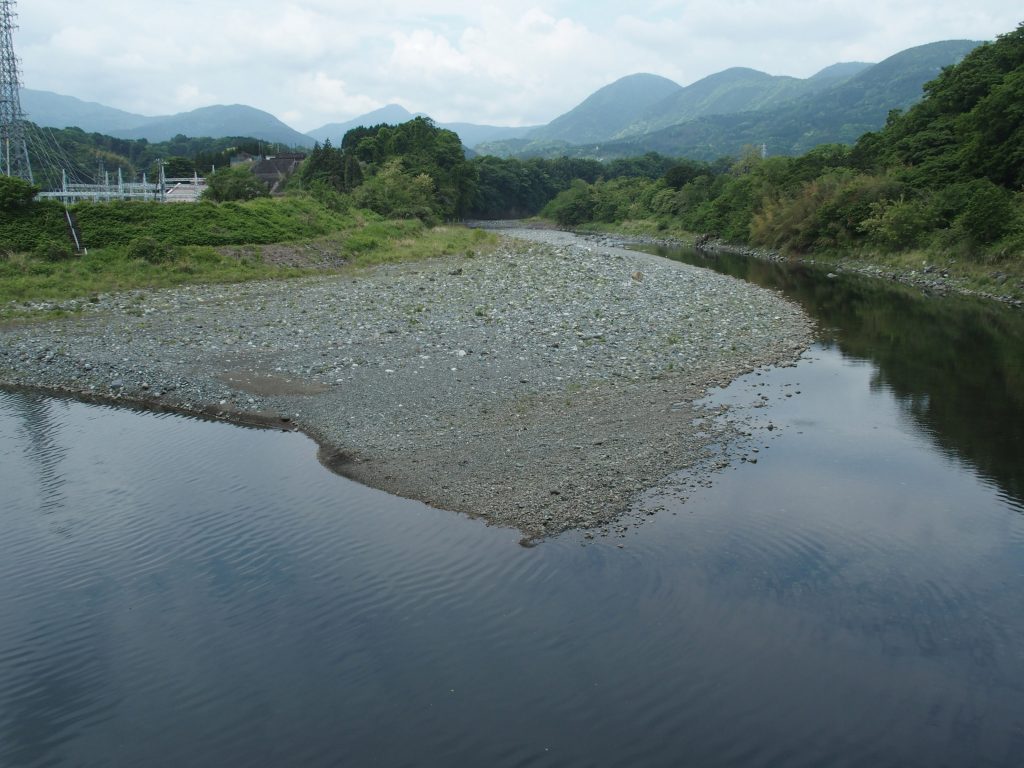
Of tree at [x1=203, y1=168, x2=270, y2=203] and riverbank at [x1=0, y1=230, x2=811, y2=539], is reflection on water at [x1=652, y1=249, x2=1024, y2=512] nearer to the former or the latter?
riverbank at [x1=0, y1=230, x2=811, y2=539]

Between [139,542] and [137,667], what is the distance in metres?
3.32

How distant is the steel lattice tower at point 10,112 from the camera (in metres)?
47.9

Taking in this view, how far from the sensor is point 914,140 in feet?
163

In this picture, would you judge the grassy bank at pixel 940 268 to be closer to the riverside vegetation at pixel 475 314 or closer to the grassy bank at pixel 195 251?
the riverside vegetation at pixel 475 314

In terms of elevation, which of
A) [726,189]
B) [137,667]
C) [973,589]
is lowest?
[137,667]

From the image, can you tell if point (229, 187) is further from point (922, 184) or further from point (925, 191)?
point (922, 184)

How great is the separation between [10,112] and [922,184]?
203 feet

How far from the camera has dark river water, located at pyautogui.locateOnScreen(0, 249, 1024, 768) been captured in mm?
6926

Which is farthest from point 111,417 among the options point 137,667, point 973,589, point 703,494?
point 973,589

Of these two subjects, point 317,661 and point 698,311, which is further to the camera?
point 698,311

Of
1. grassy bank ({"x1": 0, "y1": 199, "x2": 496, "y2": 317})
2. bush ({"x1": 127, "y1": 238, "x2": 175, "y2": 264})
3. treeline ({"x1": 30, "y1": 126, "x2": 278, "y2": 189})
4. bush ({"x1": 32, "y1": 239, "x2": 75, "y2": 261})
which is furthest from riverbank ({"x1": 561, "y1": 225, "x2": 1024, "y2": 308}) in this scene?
treeline ({"x1": 30, "y1": 126, "x2": 278, "y2": 189})

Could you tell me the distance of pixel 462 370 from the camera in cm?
1830

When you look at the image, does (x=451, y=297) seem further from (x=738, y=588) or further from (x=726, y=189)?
(x=726, y=189)

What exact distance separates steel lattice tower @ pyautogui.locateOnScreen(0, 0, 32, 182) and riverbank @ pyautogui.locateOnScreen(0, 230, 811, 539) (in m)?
29.6
